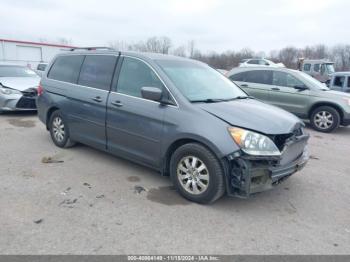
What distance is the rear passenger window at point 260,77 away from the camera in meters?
9.57

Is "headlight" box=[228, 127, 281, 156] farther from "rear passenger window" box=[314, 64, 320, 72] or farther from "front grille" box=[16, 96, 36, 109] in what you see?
"rear passenger window" box=[314, 64, 320, 72]

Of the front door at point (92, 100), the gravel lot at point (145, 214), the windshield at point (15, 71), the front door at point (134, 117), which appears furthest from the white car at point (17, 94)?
the front door at point (134, 117)

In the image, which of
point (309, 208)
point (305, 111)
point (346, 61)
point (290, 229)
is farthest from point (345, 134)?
point (346, 61)

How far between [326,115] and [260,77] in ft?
7.22

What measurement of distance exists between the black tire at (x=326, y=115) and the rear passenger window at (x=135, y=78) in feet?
20.0

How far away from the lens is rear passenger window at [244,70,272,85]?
9.57 m

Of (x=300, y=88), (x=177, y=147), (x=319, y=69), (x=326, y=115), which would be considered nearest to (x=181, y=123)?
(x=177, y=147)

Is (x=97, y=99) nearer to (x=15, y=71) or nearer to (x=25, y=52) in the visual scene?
(x=15, y=71)

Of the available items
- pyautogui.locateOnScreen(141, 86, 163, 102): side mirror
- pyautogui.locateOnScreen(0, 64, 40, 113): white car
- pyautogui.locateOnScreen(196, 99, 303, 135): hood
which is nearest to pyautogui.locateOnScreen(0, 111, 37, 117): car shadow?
pyautogui.locateOnScreen(0, 64, 40, 113): white car

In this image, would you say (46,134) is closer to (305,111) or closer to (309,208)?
(309,208)

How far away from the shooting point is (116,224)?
3.35 meters

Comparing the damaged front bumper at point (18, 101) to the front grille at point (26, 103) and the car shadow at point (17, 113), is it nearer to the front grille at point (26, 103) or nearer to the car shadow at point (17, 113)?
the front grille at point (26, 103)

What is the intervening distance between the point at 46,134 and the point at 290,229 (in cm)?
555

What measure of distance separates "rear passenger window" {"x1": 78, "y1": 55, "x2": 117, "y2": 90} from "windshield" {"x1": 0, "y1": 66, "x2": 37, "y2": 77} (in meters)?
5.81
